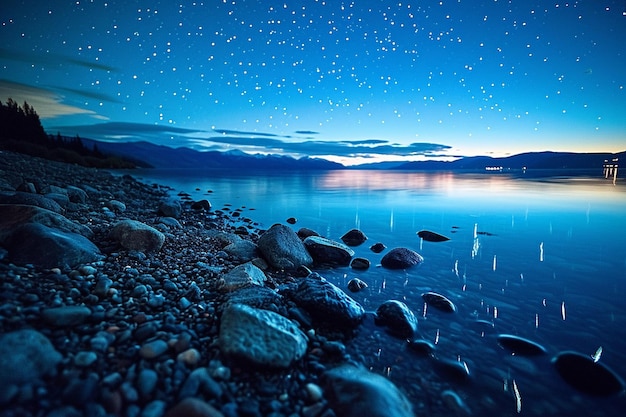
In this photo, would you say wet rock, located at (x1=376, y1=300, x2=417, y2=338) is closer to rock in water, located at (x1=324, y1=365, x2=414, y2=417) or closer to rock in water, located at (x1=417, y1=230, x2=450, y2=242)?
rock in water, located at (x1=324, y1=365, x2=414, y2=417)

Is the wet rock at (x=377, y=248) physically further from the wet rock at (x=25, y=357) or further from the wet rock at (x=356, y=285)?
the wet rock at (x=25, y=357)

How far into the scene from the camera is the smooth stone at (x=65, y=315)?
8.95 feet

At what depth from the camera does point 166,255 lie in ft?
18.5

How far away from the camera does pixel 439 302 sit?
202 inches

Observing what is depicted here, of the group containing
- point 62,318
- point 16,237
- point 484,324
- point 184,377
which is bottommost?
point 484,324

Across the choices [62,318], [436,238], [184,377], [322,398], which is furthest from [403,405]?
[436,238]

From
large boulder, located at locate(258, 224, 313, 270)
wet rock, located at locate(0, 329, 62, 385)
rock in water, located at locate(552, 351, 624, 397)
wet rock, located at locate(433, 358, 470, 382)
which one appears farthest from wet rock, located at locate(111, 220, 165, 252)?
rock in water, located at locate(552, 351, 624, 397)

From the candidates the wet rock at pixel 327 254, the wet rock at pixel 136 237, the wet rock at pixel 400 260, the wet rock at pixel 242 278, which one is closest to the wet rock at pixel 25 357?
the wet rock at pixel 242 278

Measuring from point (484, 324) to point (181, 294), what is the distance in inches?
186

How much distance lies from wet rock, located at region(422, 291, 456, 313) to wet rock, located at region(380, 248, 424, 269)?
1.80 m

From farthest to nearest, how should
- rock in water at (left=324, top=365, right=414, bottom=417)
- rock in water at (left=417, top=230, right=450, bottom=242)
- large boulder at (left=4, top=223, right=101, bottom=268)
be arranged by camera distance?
rock in water at (left=417, top=230, right=450, bottom=242), large boulder at (left=4, top=223, right=101, bottom=268), rock in water at (left=324, top=365, right=414, bottom=417)

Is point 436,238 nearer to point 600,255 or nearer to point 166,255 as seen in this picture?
point 600,255

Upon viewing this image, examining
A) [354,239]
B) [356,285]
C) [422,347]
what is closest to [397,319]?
[422,347]

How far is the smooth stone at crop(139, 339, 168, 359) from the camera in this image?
102 inches
